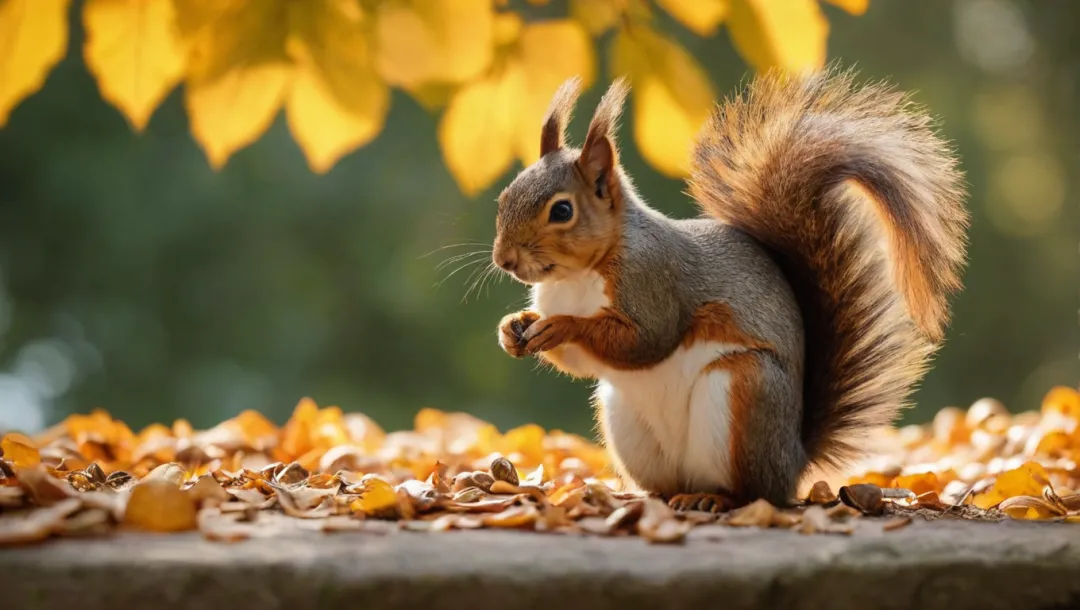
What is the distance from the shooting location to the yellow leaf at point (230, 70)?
151cm

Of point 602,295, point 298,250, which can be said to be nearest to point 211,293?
point 298,250

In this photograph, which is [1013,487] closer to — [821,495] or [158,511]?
[821,495]

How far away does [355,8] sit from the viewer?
172cm

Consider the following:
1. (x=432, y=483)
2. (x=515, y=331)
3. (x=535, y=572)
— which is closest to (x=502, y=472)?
(x=432, y=483)

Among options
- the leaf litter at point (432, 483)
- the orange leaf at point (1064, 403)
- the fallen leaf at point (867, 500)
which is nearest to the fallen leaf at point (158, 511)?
the leaf litter at point (432, 483)

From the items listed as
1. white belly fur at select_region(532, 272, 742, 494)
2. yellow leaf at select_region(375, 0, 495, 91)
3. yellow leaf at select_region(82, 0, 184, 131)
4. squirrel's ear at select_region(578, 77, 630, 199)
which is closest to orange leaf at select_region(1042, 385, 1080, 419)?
white belly fur at select_region(532, 272, 742, 494)

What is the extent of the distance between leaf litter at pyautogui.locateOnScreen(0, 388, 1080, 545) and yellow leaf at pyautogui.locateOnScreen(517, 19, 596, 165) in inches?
22.1

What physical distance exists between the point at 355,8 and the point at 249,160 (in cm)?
310

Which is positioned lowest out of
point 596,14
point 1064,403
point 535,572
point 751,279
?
point 535,572

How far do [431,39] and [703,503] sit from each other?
2.36ft

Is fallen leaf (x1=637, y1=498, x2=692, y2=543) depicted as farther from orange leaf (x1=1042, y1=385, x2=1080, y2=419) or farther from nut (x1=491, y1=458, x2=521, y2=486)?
orange leaf (x1=1042, y1=385, x2=1080, y2=419)

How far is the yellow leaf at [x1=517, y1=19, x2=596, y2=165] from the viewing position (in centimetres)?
173

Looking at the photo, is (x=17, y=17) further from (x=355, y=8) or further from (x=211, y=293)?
(x=211, y=293)

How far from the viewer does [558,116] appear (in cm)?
168
